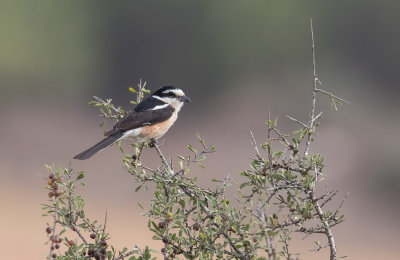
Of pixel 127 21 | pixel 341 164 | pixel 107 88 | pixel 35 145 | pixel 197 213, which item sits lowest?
pixel 197 213

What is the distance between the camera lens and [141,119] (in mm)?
7586

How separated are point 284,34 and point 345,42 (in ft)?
8.66

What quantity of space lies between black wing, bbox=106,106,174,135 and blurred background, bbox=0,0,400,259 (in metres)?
24.2

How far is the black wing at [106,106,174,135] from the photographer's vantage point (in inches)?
286

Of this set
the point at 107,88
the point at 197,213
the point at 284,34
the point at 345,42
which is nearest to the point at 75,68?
the point at 107,88

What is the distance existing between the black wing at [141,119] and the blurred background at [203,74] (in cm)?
2422

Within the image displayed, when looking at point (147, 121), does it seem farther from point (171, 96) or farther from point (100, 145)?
point (171, 96)

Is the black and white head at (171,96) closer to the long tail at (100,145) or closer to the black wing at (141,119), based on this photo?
the black wing at (141,119)

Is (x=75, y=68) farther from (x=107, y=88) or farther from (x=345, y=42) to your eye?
(x=345, y=42)

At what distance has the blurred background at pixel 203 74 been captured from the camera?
34.1m

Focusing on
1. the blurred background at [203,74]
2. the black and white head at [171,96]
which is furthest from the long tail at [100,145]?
the blurred background at [203,74]

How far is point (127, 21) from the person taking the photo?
38.3m

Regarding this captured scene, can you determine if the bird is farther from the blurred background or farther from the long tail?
the blurred background

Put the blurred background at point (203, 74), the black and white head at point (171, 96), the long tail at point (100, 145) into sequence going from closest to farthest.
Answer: the long tail at point (100, 145) → the black and white head at point (171, 96) → the blurred background at point (203, 74)
